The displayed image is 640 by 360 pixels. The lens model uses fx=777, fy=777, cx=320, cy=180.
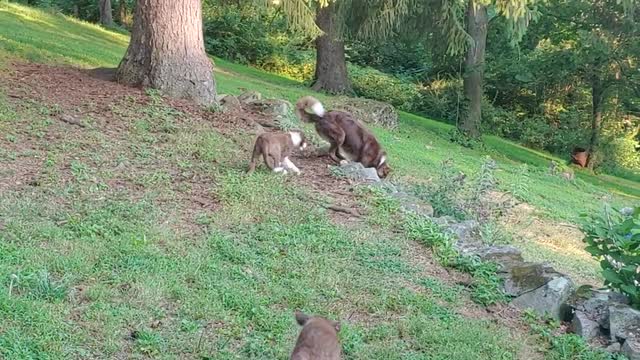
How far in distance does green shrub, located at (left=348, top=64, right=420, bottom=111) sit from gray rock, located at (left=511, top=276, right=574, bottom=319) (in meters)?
20.1

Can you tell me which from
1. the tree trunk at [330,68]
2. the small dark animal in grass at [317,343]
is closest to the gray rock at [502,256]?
the small dark animal in grass at [317,343]

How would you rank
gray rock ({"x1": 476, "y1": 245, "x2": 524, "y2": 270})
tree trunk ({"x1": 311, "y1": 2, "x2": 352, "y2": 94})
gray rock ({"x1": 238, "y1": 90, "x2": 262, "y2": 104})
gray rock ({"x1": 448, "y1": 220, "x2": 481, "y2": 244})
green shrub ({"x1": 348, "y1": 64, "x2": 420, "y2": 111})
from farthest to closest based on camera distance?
green shrub ({"x1": 348, "y1": 64, "x2": 420, "y2": 111})
tree trunk ({"x1": 311, "y1": 2, "x2": 352, "y2": 94})
gray rock ({"x1": 238, "y1": 90, "x2": 262, "y2": 104})
gray rock ({"x1": 448, "y1": 220, "x2": 481, "y2": 244})
gray rock ({"x1": 476, "y1": 245, "x2": 524, "y2": 270})

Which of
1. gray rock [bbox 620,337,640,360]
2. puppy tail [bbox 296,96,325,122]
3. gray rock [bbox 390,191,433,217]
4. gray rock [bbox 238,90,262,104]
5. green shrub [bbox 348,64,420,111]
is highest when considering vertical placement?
puppy tail [bbox 296,96,325,122]

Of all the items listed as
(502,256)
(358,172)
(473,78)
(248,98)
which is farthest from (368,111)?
(502,256)

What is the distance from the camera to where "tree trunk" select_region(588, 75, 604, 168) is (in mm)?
25406

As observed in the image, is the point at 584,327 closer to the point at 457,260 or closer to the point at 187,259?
the point at 457,260

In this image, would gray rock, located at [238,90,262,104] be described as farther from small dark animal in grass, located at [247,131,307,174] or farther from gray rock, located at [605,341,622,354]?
gray rock, located at [605,341,622,354]

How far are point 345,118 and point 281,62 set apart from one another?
20.7 meters

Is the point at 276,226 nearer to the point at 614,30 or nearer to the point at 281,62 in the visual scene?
the point at 614,30

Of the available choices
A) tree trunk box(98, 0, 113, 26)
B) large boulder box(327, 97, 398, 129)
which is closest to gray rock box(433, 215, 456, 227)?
large boulder box(327, 97, 398, 129)

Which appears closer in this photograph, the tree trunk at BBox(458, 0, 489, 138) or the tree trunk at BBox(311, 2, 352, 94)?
the tree trunk at BBox(311, 2, 352, 94)

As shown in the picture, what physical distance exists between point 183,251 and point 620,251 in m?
3.73

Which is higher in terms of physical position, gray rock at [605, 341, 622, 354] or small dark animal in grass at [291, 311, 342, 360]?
small dark animal in grass at [291, 311, 342, 360]

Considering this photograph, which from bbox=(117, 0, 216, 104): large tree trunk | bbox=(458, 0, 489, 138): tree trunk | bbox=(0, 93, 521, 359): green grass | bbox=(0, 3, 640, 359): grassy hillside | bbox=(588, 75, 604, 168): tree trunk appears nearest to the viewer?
bbox=(0, 93, 521, 359): green grass
